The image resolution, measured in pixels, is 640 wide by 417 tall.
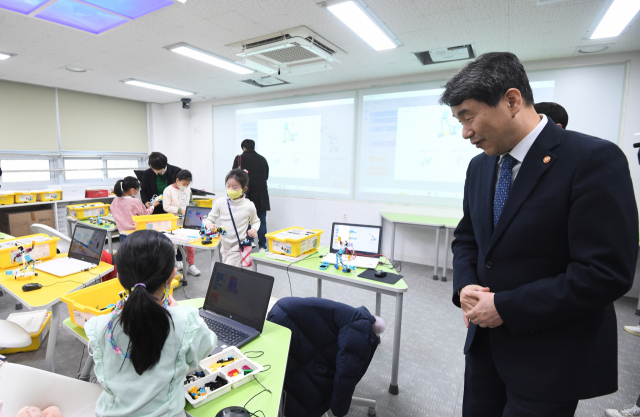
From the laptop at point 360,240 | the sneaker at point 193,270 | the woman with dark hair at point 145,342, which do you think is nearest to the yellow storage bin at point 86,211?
the sneaker at point 193,270

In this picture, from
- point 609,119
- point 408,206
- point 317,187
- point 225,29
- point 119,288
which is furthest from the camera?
point 317,187

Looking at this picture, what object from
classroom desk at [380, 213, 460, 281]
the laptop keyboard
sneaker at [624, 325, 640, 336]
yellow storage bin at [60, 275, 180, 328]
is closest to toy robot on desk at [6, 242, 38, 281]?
yellow storage bin at [60, 275, 180, 328]

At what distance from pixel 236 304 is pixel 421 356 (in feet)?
5.50

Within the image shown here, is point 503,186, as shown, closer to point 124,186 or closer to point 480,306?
point 480,306

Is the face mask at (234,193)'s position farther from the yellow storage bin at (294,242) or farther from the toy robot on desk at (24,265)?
the toy robot on desk at (24,265)

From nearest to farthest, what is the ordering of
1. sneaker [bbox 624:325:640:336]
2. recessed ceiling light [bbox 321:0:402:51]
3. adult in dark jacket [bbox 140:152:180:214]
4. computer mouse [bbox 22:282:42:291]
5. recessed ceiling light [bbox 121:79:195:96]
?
computer mouse [bbox 22:282:42:291], recessed ceiling light [bbox 321:0:402:51], sneaker [bbox 624:325:640:336], adult in dark jacket [bbox 140:152:180:214], recessed ceiling light [bbox 121:79:195:96]

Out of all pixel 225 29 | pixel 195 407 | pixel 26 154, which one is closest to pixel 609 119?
pixel 225 29

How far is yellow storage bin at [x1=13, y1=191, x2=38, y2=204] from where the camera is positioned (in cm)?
462

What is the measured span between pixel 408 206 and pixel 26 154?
238 inches

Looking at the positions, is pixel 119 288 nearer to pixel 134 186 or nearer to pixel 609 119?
pixel 134 186

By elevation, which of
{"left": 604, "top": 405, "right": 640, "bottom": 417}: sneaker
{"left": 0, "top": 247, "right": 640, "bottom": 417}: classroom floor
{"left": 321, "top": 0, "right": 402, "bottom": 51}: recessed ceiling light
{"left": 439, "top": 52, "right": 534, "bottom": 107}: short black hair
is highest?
{"left": 321, "top": 0, "right": 402, "bottom": 51}: recessed ceiling light

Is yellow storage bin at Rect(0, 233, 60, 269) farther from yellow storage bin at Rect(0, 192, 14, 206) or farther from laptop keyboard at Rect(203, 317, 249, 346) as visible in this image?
yellow storage bin at Rect(0, 192, 14, 206)

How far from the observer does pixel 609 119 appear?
3.58 m

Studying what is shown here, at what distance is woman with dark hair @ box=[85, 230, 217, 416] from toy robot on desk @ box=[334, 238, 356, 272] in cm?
A: 136
